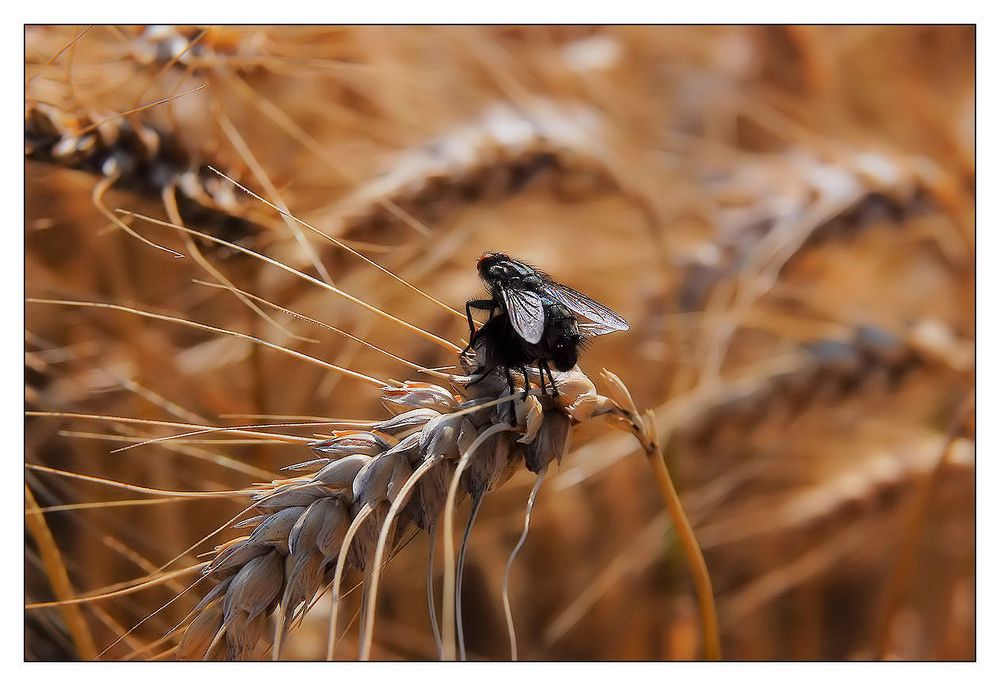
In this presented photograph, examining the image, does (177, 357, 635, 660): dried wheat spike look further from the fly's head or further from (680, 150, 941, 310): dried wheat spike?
(680, 150, 941, 310): dried wheat spike

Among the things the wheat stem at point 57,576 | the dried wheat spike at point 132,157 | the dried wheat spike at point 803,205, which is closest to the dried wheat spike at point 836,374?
the dried wheat spike at point 803,205

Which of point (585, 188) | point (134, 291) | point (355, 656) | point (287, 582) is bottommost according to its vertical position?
point (355, 656)

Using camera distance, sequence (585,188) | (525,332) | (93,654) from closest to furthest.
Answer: (525,332)
(93,654)
(585,188)

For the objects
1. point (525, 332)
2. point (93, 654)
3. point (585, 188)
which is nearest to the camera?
point (525, 332)

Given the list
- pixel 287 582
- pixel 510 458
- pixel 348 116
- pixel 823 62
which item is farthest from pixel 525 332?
pixel 823 62

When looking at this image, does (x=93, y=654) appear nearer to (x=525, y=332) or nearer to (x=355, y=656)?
(x=355, y=656)

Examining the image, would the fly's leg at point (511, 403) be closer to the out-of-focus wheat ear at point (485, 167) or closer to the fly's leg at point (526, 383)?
the fly's leg at point (526, 383)
